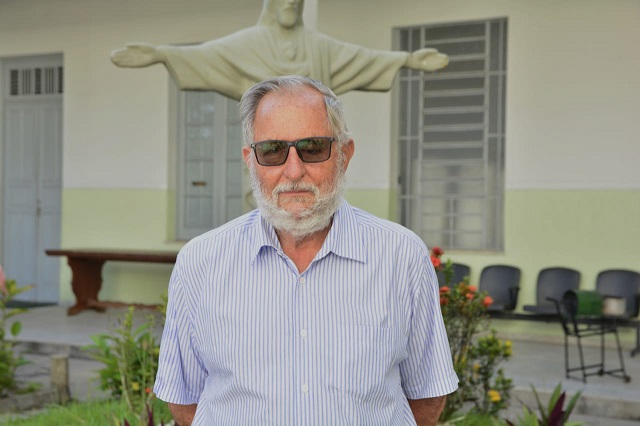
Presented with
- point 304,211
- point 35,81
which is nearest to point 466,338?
point 304,211

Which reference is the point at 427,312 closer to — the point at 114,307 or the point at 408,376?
the point at 408,376

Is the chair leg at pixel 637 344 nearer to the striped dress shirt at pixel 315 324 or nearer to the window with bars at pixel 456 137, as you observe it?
the window with bars at pixel 456 137

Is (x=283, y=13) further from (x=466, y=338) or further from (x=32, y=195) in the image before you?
(x=32, y=195)

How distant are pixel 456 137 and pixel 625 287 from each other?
226 centimetres

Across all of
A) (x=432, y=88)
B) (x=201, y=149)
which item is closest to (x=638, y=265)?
(x=432, y=88)

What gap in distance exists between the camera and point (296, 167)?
1913 millimetres

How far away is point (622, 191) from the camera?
27.5 feet

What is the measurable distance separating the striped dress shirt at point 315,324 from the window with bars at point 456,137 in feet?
23.8

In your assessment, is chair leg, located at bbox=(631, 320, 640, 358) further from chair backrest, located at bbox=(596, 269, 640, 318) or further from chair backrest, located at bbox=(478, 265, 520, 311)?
chair backrest, located at bbox=(478, 265, 520, 311)

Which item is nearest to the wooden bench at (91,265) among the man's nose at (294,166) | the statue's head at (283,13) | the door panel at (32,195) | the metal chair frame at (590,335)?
the door panel at (32,195)

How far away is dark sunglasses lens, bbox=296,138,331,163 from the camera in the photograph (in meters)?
1.91

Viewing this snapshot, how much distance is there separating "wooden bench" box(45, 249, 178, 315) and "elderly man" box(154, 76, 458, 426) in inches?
298

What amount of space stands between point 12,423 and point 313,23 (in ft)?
10.0

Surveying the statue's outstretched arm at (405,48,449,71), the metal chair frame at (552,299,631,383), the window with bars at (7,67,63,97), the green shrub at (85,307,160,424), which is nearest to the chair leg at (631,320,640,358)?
the metal chair frame at (552,299,631,383)
